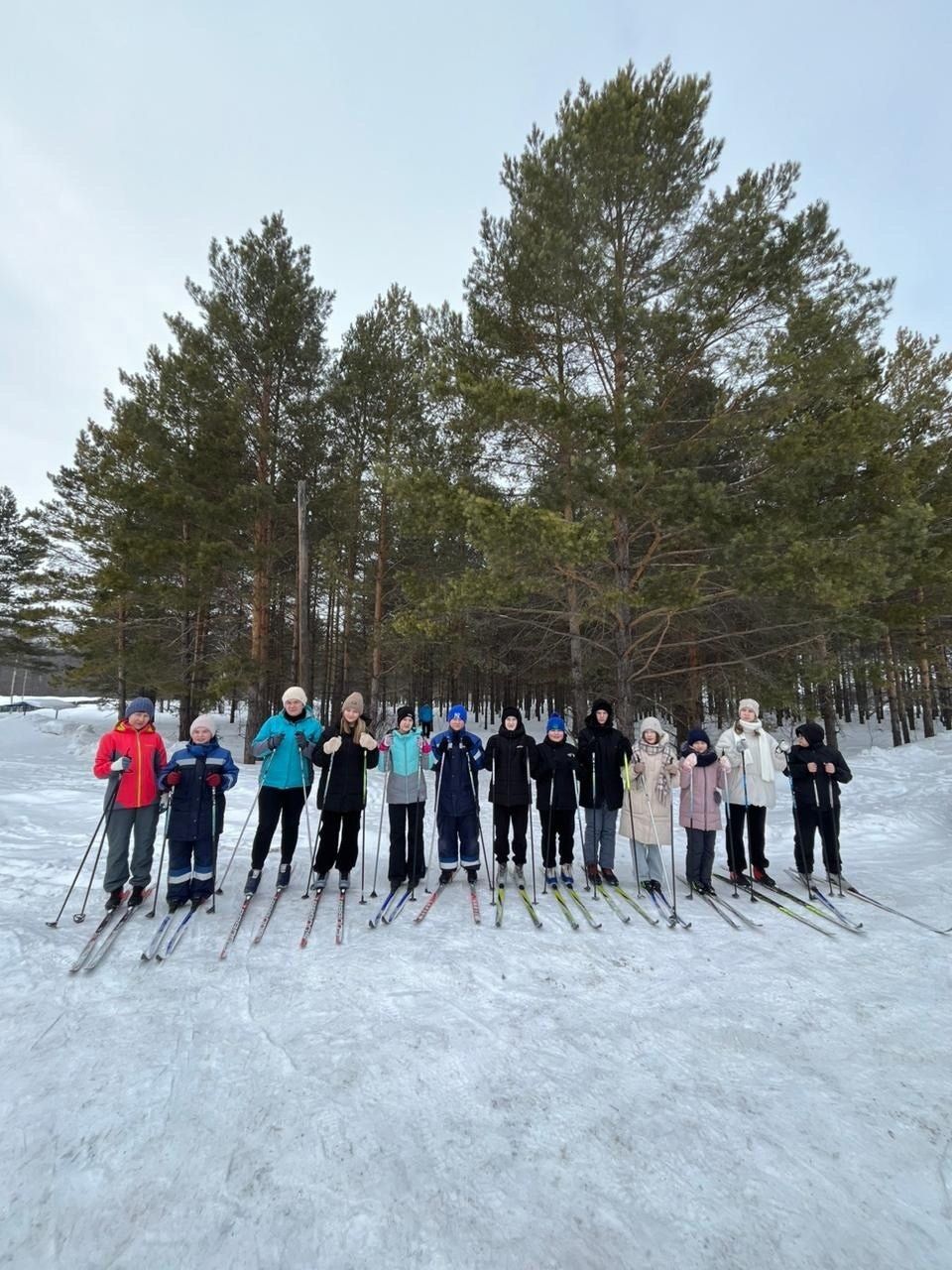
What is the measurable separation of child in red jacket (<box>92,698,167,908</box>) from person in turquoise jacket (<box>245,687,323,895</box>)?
37.9 inches

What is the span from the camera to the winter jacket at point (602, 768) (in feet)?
20.3

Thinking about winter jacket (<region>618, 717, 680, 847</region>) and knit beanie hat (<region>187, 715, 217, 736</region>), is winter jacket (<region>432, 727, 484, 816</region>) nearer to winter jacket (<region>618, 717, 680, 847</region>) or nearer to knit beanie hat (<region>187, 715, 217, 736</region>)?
winter jacket (<region>618, 717, 680, 847</region>)

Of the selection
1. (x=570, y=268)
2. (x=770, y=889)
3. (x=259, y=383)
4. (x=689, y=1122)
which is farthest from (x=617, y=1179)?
(x=259, y=383)

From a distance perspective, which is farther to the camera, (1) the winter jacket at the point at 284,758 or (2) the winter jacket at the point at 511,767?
(2) the winter jacket at the point at 511,767

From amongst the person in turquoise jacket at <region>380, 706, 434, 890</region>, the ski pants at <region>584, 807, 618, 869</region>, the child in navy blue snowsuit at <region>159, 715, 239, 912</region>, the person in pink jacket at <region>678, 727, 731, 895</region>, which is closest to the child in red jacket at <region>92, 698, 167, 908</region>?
the child in navy blue snowsuit at <region>159, 715, 239, 912</region>

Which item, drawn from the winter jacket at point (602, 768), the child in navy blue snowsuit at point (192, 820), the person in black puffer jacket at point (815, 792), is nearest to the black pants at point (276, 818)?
the child in navy blue snowsuit at point (192, 820)

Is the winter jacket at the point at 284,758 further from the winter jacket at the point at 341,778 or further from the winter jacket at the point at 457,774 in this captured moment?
the winter jacket at the point at 457,774

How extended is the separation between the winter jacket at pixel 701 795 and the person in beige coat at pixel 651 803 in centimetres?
16

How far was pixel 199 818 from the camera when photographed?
5.21 meters

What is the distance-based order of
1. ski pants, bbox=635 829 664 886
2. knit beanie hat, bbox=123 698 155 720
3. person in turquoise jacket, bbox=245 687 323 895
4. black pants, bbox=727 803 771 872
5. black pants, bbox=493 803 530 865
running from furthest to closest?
black pants, bbox=727 803 771 872 < black pants, bbox=493 803 530 865 < ski pants, bbox=635 829 664 886 < person in turquoise jacket, bbox=245 687 323 895 < knit beanie hat, bbox=123 698 155 720

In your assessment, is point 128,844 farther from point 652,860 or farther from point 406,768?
point 652,860

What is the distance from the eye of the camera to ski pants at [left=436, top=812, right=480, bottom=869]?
239 inches

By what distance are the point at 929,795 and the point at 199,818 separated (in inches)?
523

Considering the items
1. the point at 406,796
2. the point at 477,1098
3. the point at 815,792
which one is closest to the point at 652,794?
the point at 815,792
